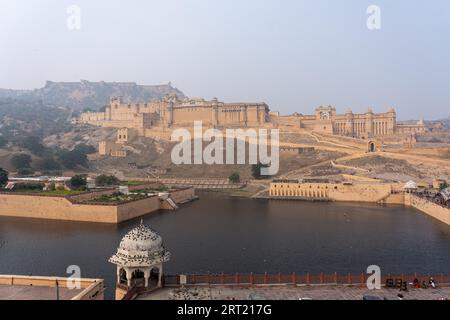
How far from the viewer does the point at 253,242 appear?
28.2 metres

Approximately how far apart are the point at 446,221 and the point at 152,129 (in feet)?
199

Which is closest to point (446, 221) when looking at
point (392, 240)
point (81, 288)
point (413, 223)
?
point (413, 223)

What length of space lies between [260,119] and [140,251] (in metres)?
70.3

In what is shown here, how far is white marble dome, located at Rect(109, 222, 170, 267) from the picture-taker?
12.5 metres

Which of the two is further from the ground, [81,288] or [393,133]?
[393,133]

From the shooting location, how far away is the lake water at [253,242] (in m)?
22.8

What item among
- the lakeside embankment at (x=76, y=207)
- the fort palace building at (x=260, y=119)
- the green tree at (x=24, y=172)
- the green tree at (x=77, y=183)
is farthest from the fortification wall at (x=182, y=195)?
the fort palace building at (x=260, y=119)

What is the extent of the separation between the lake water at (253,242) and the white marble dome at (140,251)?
6979 millimetres

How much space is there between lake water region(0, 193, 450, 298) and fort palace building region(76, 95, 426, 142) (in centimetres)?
4028

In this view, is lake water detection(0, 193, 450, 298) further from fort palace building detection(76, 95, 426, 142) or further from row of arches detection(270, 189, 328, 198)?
fort palace building detection(76, 95, 426, 142)

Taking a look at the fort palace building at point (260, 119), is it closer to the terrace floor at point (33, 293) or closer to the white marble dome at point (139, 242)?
the white marble dome at point (139, 242)

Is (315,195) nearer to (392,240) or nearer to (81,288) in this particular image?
(392,240)

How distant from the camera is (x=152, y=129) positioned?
85.1 metres

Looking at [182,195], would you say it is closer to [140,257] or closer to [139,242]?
[139,242]
